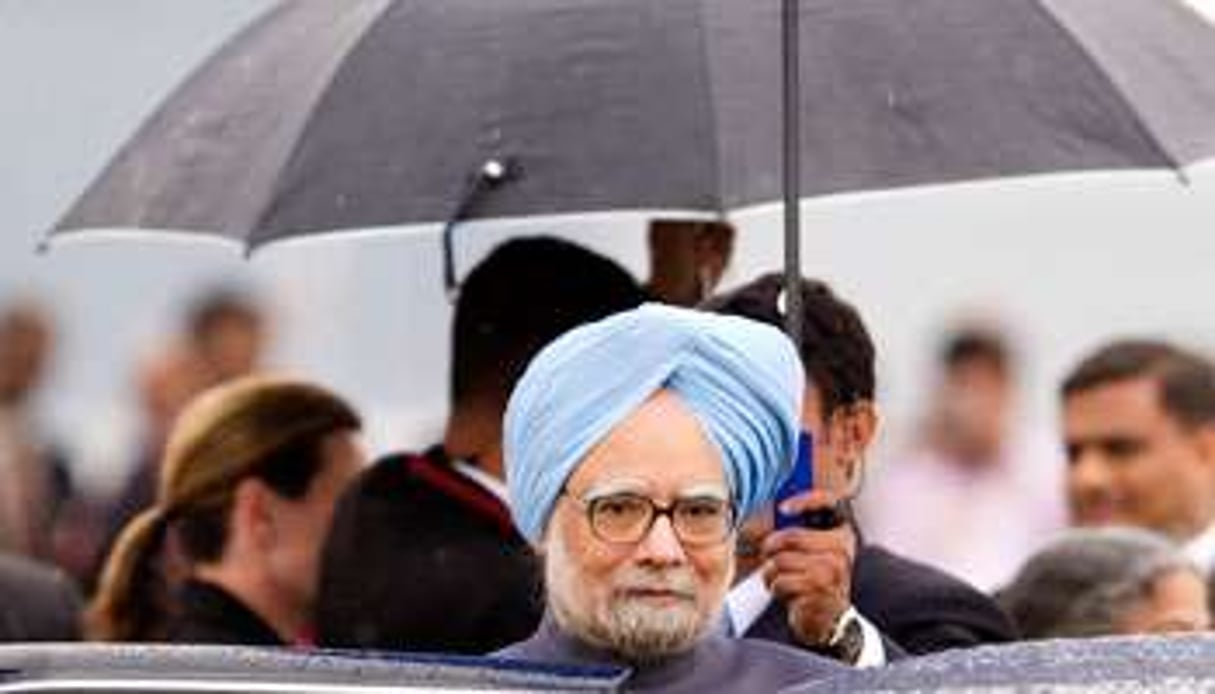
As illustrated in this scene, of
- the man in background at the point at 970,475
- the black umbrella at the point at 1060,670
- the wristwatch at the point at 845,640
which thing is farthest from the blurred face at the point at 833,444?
the man in background at the point at 970,475

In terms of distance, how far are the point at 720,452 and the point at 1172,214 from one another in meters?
4.73

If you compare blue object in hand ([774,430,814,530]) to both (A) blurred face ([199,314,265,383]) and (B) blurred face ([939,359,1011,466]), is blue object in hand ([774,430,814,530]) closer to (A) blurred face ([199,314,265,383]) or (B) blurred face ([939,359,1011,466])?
(B) blurred face ([939,359,1011,466])

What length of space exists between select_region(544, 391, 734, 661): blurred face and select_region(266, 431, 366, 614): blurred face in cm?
266

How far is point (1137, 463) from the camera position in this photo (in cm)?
792

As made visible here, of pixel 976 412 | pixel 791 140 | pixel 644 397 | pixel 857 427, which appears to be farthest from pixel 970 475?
pixel 644 397

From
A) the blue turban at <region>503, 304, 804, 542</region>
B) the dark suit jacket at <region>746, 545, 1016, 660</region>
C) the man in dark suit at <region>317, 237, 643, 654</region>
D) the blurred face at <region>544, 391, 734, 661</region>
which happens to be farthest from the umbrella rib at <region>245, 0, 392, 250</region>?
the blurred face at <region>544, 391, 734, 661</region>

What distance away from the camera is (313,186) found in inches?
274

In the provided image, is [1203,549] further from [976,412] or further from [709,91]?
[976,412]

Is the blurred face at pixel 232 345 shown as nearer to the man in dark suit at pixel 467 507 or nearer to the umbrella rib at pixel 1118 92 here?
the man in dark suit at pixel 467 507

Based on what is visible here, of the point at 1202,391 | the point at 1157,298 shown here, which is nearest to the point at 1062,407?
the point at 1202,391

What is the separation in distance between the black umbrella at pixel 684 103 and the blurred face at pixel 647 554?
144cm

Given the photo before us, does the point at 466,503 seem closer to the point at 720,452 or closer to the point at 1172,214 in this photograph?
the point at 720,452

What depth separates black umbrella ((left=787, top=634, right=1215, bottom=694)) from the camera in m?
4.14

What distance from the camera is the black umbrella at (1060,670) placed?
414 cm
